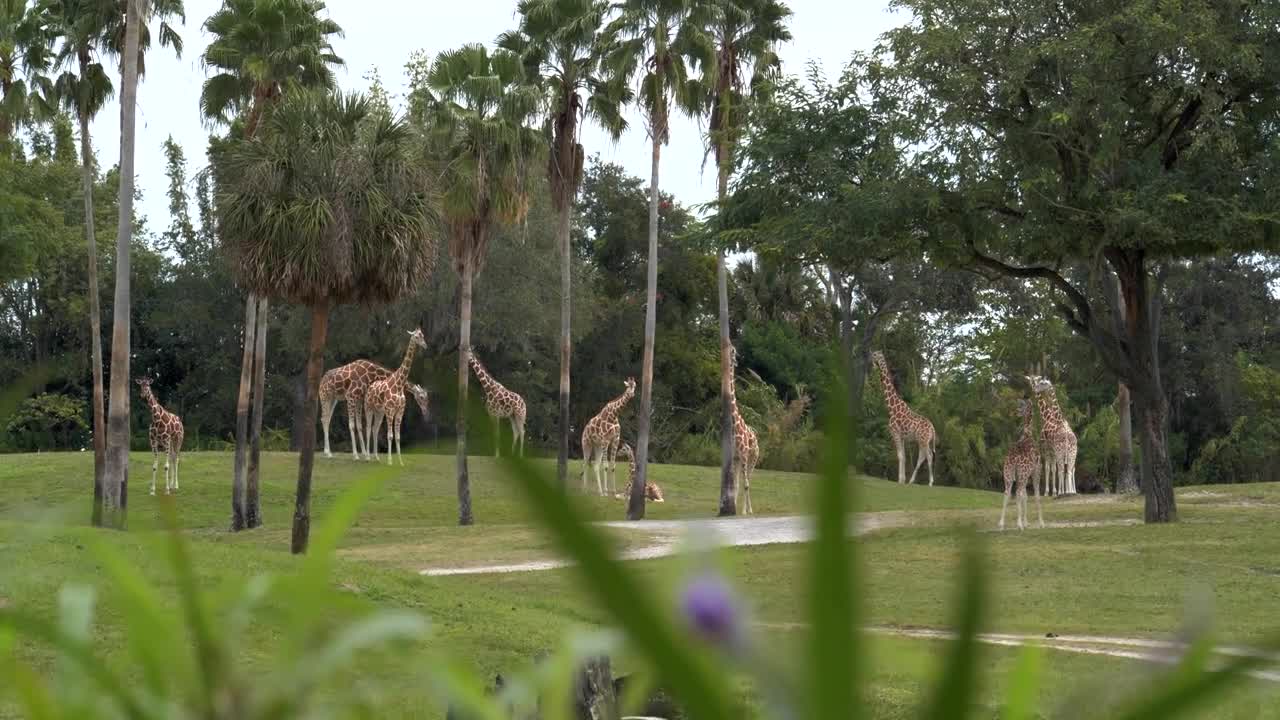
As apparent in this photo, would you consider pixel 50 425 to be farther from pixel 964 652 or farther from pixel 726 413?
pixel 964 652

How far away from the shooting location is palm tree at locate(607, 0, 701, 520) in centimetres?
2725

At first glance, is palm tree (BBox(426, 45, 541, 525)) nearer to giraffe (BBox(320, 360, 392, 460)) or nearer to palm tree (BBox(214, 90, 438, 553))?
palm tree (BBox(214, 90, 438, 553))

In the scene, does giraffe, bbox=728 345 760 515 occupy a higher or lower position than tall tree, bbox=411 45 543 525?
lower

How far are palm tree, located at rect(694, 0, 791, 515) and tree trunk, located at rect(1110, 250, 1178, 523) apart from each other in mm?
8050

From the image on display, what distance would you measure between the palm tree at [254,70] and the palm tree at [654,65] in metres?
5.33

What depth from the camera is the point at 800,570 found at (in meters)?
0.36

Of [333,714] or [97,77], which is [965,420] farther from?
[333,714]

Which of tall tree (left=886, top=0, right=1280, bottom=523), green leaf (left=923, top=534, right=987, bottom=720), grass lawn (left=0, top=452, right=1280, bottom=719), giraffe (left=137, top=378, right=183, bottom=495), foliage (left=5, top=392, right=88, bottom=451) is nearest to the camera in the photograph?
green leaf (left=923, top=534, right=987, bottom=720)

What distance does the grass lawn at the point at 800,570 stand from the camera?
13.0 feet

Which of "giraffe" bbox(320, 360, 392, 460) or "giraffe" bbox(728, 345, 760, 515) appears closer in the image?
"giraffe" bbox(728, 345, 760, 515)

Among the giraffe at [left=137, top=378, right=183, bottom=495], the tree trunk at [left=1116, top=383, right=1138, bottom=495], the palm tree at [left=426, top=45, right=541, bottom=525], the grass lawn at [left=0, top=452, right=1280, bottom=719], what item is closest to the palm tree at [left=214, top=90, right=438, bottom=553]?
the grass lawn at [left=0, top=452, right=1280, bottom=719]

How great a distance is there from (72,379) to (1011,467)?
25583mm

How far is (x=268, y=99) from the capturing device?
25.4 meters

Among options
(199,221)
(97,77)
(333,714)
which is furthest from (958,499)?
(333,714)
